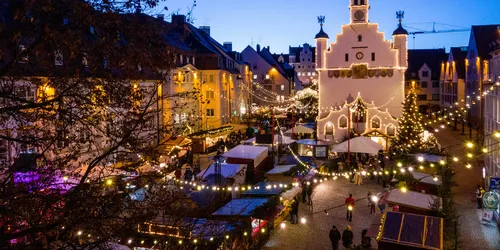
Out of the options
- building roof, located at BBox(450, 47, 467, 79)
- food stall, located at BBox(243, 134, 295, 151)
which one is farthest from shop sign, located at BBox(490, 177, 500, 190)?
building roof, located at BBox(450, 47, 467, 79)

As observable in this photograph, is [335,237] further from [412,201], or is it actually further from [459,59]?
[459,59]

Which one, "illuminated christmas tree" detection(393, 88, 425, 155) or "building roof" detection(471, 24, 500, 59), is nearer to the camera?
"illuminated christmas tree" detection(393, 88, 425, 155)

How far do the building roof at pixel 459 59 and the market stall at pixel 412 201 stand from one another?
4641 cm

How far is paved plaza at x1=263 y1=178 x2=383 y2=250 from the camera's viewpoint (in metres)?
15.4

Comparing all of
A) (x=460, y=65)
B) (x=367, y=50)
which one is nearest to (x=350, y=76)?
(x=367, y=50)

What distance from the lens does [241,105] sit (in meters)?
59.6

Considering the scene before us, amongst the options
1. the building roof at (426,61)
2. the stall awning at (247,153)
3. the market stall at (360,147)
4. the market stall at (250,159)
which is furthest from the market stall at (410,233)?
the building roof at (426,61)

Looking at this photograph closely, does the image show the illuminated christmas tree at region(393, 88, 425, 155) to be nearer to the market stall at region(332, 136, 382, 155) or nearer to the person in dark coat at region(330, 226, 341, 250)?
the market stall at region(332, 136, 382, 155)

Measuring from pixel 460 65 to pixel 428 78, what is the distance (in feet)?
35.7

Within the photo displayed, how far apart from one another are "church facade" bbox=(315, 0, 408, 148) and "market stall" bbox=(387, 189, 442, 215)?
2037 centimetres

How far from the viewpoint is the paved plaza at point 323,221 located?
50.5 ft

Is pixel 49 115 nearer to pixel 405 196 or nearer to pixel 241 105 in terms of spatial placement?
pixel 405 196

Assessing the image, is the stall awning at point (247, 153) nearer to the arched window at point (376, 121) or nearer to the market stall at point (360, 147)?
the market stall at point (360, 147)

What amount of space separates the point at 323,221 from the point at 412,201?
3.56 meters
